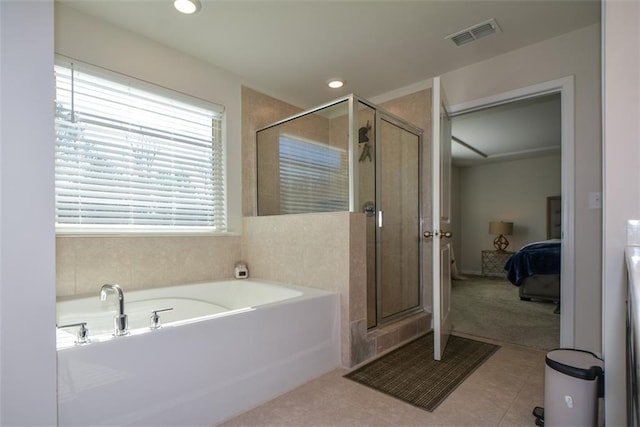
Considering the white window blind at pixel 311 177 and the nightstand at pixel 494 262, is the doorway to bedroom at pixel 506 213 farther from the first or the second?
the white window blind at pixel 311 177

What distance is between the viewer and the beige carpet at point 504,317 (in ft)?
9.30

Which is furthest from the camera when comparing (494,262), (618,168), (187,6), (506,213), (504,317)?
(506,213)

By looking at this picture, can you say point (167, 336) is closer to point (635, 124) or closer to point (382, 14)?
point (635, 124)

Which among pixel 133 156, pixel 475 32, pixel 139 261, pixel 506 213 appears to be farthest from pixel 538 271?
pixel 133 156

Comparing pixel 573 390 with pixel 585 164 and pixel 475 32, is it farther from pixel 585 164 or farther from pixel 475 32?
pixel 475 32

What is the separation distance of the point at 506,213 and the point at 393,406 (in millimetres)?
5965

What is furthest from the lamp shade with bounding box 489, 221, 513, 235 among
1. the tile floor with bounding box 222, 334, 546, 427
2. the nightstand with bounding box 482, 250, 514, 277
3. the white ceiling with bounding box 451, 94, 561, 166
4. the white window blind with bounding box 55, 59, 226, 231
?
the white window blind with bounding box 55, 59, 226, 231

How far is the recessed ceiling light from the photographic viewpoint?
79.4 inches

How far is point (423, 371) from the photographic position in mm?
2129

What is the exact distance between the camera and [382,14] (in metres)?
2.15

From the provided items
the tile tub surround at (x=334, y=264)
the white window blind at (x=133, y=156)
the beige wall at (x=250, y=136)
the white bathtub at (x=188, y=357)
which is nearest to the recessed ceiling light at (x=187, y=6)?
the white window blind at (x=133, y=156)

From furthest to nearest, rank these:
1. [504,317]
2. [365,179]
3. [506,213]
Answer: [506,213]
[504,317]
[365,179]

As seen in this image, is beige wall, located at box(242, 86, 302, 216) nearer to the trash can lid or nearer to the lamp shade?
the trash can lid

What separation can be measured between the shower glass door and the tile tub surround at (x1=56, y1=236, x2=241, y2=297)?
1299mm
